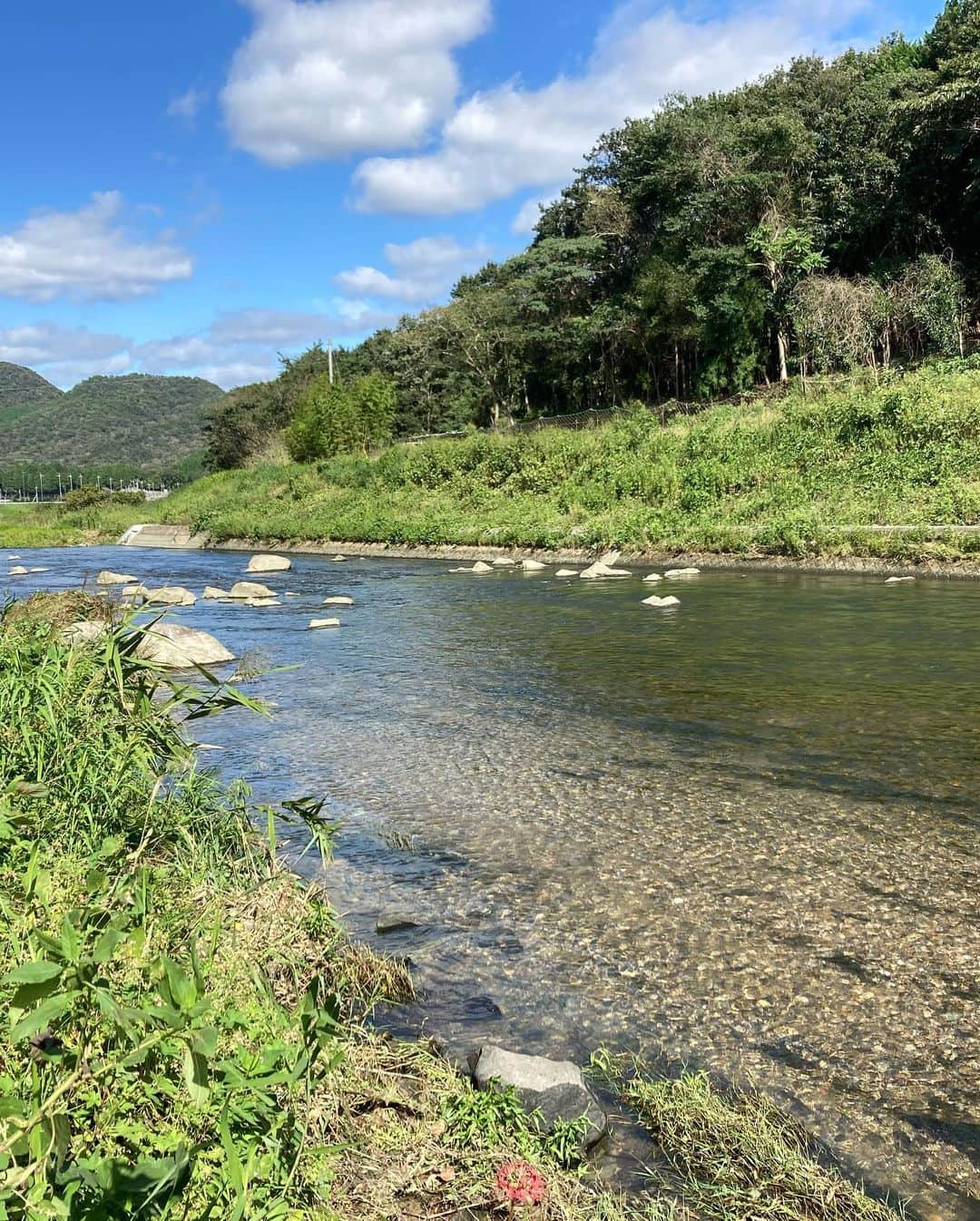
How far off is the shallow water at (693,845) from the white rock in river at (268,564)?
45.1 ft

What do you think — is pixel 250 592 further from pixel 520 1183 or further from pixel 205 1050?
pixel 205 1050

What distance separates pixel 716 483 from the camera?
83.2 feet

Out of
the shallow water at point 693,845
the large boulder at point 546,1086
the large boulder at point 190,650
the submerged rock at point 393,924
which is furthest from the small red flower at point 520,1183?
the large boulder at point 190,650

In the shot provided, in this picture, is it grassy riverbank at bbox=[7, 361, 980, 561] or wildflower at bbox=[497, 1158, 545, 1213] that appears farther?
grassy riverbank at bbox=[7, 361, 980, 561]

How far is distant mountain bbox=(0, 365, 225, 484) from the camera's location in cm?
15938

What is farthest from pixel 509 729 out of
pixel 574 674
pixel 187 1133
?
pixel 187 1133

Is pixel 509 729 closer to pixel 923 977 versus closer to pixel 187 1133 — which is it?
pixel 923 977

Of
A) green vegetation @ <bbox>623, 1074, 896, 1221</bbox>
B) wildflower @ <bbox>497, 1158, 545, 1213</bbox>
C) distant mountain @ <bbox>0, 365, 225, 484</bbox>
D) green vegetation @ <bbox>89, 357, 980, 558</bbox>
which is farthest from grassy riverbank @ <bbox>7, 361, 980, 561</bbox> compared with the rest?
distant mountain @ <bbox>0, 365, 225, 484</bbox>

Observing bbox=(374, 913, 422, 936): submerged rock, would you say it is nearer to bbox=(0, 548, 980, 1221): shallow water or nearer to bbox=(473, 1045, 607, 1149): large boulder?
bbox=(0, 548, 980, 1221): shallow water

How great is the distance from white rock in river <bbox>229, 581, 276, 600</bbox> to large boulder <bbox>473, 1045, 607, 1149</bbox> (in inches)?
657

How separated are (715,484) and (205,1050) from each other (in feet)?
82.4

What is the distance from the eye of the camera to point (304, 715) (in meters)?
9.05

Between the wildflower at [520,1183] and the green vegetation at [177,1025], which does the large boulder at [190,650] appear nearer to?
the green vegetation at [177,1025]

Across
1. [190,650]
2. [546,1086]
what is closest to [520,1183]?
[546,1086]
